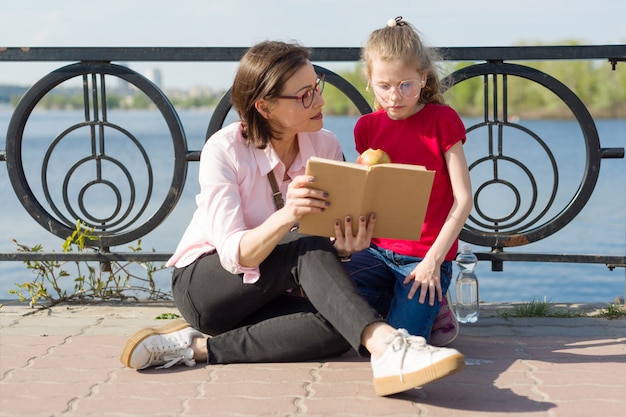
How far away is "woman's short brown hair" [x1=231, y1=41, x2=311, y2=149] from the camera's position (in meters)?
3.11

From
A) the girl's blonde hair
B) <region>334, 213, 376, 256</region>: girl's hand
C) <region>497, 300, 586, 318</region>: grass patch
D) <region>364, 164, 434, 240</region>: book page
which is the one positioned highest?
the girl's blonde hair

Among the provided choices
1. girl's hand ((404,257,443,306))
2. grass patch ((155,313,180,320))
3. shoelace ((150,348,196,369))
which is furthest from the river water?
shoelace ((150,348,196,369))

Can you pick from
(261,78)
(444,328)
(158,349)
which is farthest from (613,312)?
(158,349)

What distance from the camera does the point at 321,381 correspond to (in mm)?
2922

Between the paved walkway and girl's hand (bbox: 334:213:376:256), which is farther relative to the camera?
girl's hand (bbox: 334:213:376:256)

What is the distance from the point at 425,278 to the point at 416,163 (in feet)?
1.38

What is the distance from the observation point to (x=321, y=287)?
2.89m

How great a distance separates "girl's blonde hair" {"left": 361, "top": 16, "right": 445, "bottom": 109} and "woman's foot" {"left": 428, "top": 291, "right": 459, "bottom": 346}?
0.74 metres

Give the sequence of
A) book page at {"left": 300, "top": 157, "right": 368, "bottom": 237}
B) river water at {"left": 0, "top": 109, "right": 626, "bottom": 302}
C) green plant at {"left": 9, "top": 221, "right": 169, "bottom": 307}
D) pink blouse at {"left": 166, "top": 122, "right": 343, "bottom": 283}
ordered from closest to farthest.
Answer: book page at {"left": 300, "top": 157, "right": 368, "bottom": 237} < pink blouse at {"left": 166, "top": 122, "right": 343, "bottom": 283} < green plant at {"left": 9, "top": 221, "right": 169, "bottom": 307} < river water at {"left": 0, "top": 109, "right": 626, "bottom": 302}

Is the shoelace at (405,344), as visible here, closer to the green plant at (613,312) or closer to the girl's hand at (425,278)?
the girl's hand at (425,278)

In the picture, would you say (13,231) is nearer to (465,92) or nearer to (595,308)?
(595,308)

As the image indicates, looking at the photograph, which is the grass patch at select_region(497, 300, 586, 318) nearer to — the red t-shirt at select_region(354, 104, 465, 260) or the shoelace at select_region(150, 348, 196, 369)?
the red t-shirt at select_region(354, 104, 465, 260)

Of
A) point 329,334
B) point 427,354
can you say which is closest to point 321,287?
point 329,334

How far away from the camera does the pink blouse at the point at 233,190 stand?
9.95 feet
